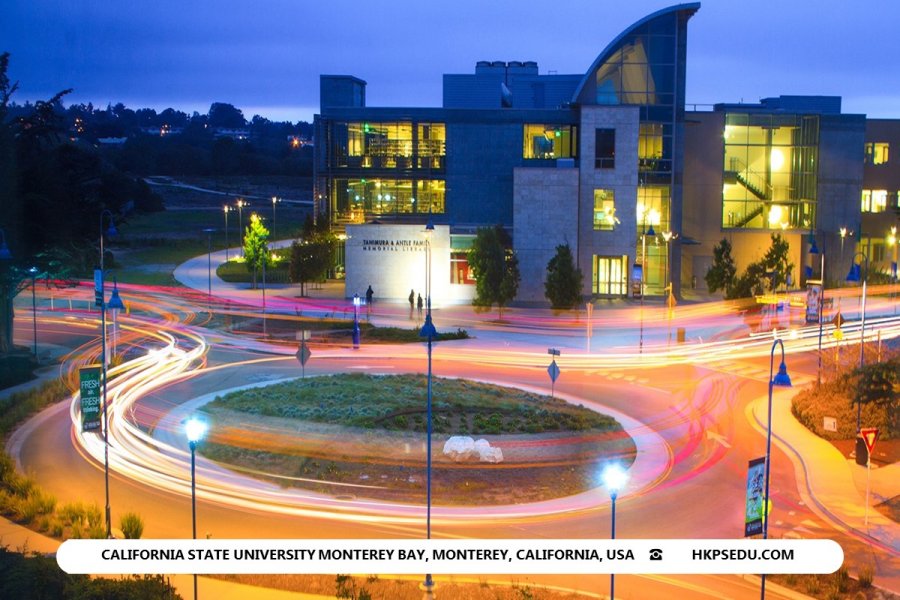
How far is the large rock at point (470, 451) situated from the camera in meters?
24.1

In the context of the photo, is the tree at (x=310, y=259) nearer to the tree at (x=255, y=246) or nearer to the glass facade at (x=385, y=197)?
the glass facade at (x=385, y=197)

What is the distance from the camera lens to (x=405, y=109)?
201ft

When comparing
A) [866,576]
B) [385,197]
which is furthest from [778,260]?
[866,576]

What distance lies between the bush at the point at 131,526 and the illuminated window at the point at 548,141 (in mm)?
45316

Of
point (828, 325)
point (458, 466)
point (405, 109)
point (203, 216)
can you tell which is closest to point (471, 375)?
point (458, 466)

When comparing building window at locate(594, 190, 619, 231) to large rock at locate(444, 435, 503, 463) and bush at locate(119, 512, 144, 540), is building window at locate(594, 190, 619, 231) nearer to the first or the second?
large rock at locate(444, 435, 503, 463)

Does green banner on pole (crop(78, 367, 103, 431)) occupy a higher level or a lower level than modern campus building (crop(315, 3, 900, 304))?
lower

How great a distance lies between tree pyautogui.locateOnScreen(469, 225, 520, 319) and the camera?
167ft

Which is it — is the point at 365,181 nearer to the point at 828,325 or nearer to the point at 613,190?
the point at 613,190

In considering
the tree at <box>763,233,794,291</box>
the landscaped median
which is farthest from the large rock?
the tree at <box>763,233,794,291</box>

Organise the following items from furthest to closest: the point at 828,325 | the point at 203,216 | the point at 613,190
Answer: the point at 203,216
the point at 613,190
the point at 828,325

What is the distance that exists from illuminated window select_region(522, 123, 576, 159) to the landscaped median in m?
32.1

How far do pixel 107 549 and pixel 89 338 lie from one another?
33296 mm

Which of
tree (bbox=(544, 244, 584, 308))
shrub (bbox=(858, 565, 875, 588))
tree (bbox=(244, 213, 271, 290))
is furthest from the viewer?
tree (bbox=(244, 213, 271, 290))
